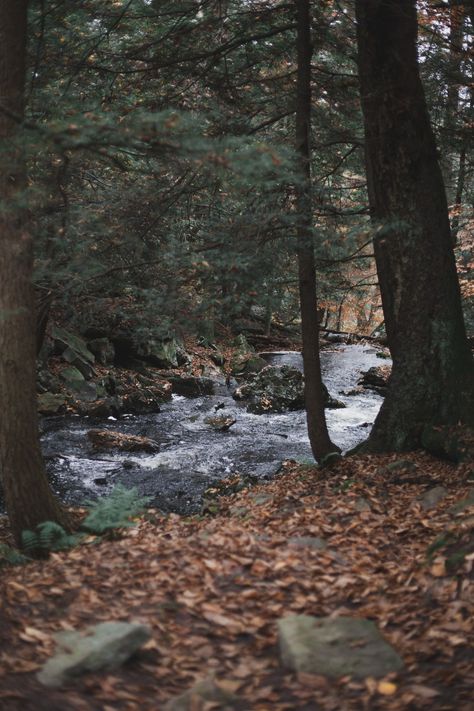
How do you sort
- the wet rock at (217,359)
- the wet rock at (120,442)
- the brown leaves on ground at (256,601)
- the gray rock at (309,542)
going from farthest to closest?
the wet rock at (217,359)
the wet rock at (120,442)
the gray rock at (309,542)
the brown leaves on ground at (256,601)

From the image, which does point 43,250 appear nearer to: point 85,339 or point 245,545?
point 245,545

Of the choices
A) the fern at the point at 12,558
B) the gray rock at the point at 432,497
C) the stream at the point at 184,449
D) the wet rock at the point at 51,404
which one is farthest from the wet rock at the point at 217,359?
the fern at the point at 12,558

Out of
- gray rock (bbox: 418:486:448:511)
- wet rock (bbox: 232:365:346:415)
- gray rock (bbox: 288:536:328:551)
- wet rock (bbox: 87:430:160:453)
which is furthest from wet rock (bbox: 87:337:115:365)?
gray rock (bbox: 288:536:328:551)

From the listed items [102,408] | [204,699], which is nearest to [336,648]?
[204,699]

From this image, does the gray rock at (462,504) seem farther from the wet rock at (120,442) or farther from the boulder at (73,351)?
the boulder at (73,351)

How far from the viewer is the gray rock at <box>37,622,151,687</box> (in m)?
3.32

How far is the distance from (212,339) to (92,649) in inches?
239

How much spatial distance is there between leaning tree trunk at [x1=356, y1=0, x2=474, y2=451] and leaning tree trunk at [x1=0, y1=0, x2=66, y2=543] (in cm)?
470

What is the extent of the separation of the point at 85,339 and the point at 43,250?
11801mm

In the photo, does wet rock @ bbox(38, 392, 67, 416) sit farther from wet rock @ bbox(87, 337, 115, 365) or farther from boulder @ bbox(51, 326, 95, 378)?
wet rock @ bbox(87, 337, 115, 365)

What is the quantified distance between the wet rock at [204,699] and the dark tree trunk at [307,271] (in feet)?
17.8

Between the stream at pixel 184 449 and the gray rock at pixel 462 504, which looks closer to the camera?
the gray rock at pixel 462 504

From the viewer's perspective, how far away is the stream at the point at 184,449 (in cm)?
1015

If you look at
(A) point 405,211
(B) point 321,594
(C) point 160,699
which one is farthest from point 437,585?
(A) point 405,211
